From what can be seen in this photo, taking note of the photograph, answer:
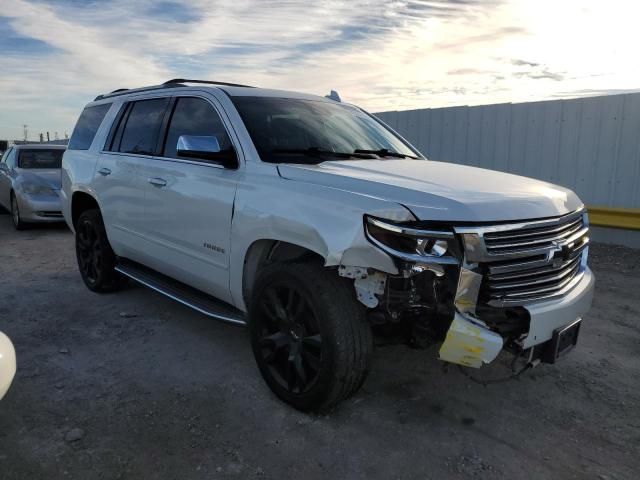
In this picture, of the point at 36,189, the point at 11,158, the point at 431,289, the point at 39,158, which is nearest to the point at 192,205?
the point at 431,289

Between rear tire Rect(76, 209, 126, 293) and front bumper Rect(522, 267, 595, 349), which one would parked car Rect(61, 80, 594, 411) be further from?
rear tire Rect(76, 209, 126, 293)

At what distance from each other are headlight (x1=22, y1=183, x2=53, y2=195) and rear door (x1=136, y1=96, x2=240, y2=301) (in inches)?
248

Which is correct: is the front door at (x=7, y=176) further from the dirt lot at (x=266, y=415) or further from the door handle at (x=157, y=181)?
the door handle at (x=157, y=181)

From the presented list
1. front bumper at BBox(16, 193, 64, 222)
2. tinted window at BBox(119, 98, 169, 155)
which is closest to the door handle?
tinted window at BBox(119, 98, 169, 155)

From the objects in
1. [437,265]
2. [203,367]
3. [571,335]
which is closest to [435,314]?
[437,265]

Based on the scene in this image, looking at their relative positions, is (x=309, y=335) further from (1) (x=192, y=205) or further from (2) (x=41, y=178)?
(2) (x=41, y=178)

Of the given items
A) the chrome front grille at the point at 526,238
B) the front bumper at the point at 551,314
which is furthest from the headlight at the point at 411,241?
the front bumper at the point at 551,314

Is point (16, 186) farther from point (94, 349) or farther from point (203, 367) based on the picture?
point (203, 367)

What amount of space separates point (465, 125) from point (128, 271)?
6.81 meters

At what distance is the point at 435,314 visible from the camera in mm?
2633

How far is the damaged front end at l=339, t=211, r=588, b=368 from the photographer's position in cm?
254

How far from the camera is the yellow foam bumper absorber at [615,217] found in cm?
755

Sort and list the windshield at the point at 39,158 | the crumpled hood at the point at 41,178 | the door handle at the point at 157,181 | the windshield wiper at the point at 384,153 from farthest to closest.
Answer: the windshield at the point at 39,158
the crumpled hood at the point at 41,178
the door handle at the point at 157,181
the windshield wiper at the point at 384,153

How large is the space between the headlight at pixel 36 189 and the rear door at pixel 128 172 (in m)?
5.23
